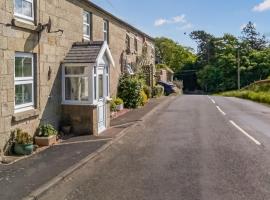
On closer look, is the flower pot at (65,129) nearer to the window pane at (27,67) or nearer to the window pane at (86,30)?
the window pane at (27,67)

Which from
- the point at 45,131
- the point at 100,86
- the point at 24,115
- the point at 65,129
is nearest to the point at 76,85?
the point at 100,86

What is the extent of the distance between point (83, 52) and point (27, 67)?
10.8ft

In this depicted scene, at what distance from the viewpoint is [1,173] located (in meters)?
9.34

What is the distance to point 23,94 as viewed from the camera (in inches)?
496

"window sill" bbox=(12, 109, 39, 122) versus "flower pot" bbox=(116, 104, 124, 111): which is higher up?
"window sill" bbox=(12, 109, 39, 122)

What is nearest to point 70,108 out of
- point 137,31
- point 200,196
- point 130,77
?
point 200,196

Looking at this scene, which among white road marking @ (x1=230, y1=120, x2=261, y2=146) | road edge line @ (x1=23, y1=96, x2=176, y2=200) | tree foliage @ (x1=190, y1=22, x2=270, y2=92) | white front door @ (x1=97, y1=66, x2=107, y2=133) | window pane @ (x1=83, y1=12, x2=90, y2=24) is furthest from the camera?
tree foliage @ (x1=190, y1=22, x2=270, y2=92)

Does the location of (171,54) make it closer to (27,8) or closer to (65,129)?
(65,129)

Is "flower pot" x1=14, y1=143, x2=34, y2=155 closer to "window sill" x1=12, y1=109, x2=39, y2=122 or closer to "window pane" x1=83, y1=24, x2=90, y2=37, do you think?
"window sill" x1=12, y1=109, x2=39, y2=122

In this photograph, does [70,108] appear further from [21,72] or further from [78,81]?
[21,72]

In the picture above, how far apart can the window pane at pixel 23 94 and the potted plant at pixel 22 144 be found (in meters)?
1.03

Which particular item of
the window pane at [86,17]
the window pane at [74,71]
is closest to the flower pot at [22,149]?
the window pane at [74,71]

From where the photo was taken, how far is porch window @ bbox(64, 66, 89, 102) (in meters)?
15.4

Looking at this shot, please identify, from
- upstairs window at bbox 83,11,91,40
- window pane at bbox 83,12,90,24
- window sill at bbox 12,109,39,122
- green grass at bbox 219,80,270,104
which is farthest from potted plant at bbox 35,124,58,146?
green grass at bbox 219,80,270,104
